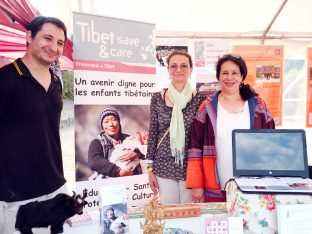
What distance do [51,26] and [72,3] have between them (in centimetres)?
114

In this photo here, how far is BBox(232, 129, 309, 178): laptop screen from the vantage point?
134 cm

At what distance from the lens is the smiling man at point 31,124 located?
1470mm

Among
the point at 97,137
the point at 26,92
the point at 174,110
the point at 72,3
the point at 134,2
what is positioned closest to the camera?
the point at 26,92

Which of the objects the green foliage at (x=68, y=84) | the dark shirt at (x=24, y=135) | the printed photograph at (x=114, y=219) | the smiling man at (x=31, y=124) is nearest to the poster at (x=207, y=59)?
the green foliage at (x=68, y=84)

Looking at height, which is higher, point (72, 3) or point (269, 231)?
point (72, 3)

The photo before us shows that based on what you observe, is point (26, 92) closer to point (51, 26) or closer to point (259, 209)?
point (51, 26)

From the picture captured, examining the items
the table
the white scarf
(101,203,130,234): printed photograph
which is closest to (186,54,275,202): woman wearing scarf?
the white scarf

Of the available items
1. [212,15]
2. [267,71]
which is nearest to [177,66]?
[212,15]

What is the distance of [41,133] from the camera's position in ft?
5.09

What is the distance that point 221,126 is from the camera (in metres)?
1.78

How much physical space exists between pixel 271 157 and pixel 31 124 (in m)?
1.17

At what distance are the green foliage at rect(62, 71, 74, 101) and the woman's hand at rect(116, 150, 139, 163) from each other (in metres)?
0.57

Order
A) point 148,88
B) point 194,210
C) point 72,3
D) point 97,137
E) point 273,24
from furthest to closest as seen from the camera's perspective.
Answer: point 273,24 → point 72,3 → point 148,88 → point 97,137 → point 194,210

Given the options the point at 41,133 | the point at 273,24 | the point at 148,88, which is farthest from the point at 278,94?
the point at 41,133
